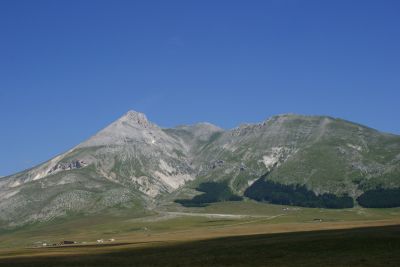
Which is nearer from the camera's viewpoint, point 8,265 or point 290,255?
point 290,255

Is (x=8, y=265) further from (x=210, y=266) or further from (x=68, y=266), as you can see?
(x=210, y=266)

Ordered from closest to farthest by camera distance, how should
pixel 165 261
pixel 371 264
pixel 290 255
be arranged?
1. pixel 371 264
2. pixel 290 255
3. pixel 165 261

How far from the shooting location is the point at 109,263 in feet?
270

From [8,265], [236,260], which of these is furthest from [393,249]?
[8,265]

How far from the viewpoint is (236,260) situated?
72.2 metres

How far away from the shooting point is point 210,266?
66812 millimetres

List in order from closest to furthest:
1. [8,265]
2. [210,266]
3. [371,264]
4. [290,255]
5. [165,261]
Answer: [371,264] < [210,266] < [290,255] < [165,261] < [8,265]

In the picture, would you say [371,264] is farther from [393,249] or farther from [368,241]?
[368,241]

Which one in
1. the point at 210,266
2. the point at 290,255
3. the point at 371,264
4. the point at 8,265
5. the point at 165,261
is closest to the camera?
the point at 371,264

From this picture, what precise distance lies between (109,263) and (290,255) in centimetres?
2719

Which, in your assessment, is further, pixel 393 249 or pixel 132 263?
pixel 132 263

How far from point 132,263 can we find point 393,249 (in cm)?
3529

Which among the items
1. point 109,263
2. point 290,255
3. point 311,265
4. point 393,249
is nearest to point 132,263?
point 109,263

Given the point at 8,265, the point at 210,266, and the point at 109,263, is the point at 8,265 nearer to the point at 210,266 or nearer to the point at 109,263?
the point at 109,263
